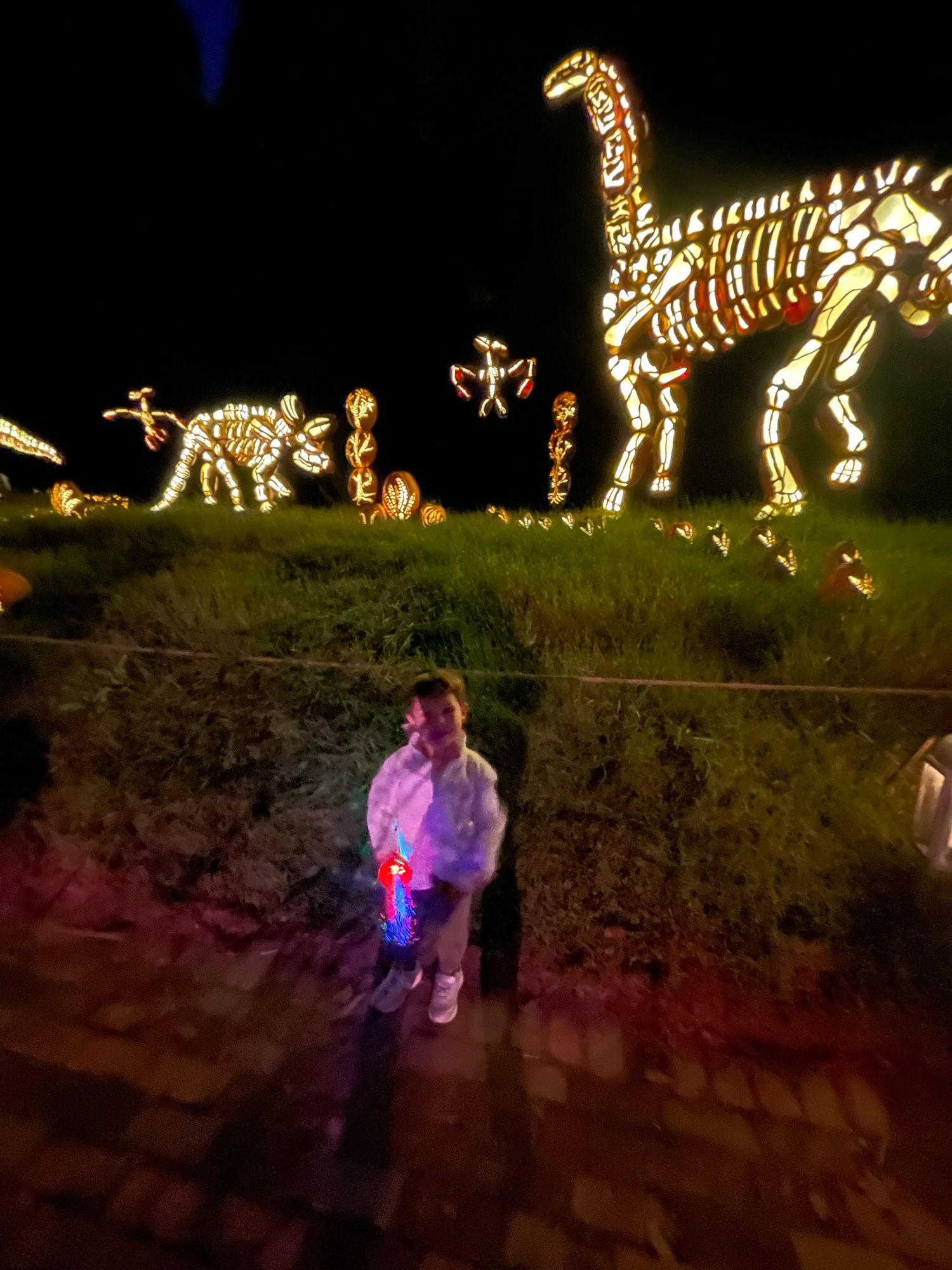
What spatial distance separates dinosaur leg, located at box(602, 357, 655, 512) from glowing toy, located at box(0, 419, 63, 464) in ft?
21.6

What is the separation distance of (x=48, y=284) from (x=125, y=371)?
5.09 ft

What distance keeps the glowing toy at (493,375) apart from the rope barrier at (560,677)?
134 inches

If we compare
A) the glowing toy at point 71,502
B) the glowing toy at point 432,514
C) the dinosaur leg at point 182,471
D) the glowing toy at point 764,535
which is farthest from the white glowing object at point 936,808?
the glowing toy at point 71,502

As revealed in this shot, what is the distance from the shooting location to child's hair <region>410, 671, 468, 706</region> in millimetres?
2430

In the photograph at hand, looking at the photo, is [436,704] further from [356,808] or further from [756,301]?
[756,301]

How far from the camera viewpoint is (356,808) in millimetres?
3338

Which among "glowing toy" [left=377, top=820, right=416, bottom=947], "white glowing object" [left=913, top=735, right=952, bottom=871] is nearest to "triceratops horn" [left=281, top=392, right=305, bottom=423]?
"glowing toy" [left=377, top=820, right=416, bottom=947]

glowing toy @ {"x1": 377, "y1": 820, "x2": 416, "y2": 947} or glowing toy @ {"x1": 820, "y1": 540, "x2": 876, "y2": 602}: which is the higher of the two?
glowing toy @ {"x1": 820, "y1": 540, "x2": 876, "y2": 602}

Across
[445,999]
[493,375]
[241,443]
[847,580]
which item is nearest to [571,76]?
[493,375]

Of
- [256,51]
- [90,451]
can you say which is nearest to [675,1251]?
[90,451]

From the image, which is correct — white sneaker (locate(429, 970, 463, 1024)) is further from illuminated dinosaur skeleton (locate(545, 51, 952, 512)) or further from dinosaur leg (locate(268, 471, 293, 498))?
dinosaur leg (locate(268, 471, 293, 498))

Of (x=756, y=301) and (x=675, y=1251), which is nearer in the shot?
(x=675, y=1251)

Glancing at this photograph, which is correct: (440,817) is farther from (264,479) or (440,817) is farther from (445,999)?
(264,479)

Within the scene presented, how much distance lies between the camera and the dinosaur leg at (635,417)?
206 inches
